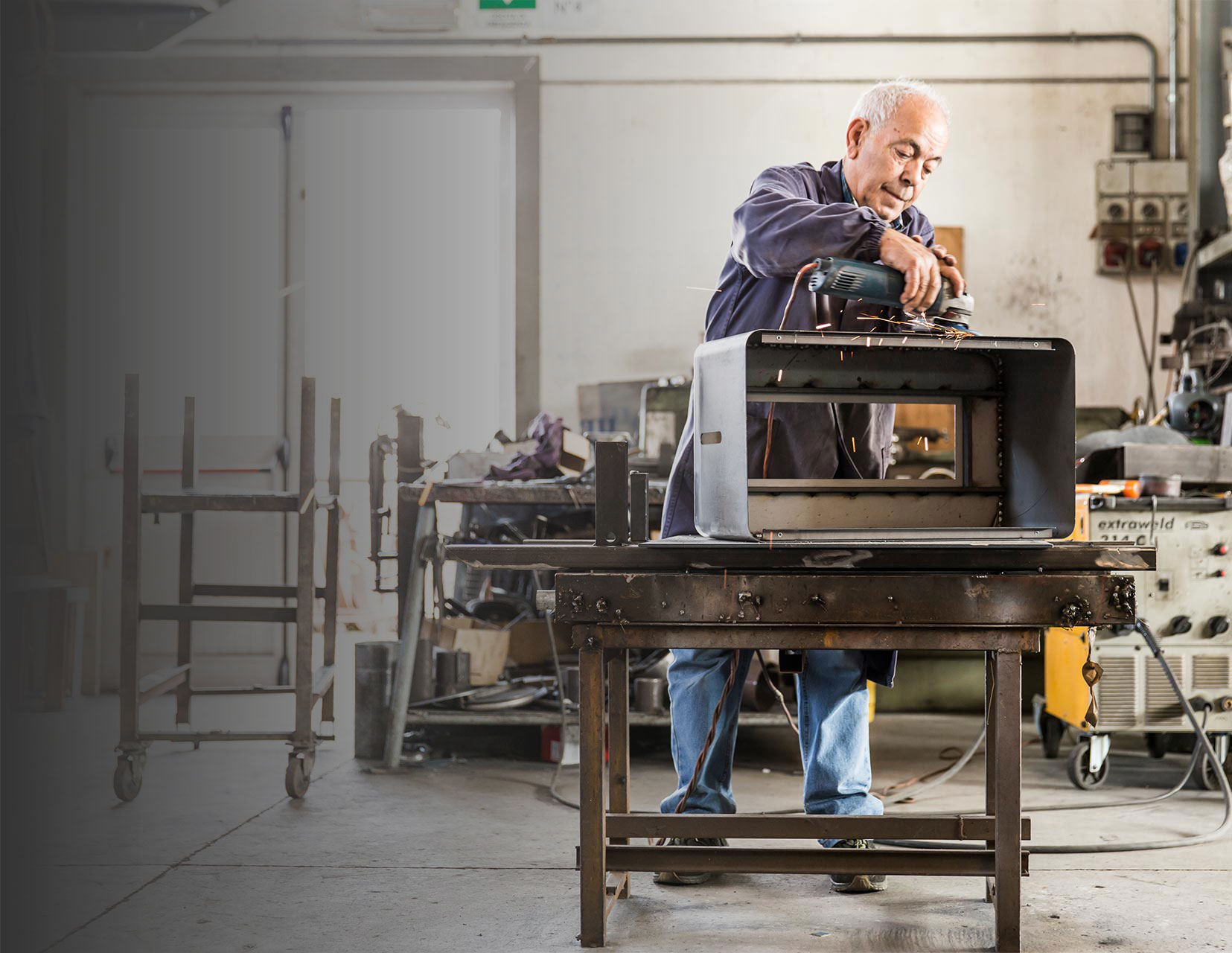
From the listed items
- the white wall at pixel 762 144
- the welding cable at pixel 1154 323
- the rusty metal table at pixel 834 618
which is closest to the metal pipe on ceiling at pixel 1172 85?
the white wall at pixel 762 144

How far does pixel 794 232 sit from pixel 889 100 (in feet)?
1.16

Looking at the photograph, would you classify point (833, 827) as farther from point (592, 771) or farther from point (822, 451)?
point (822, 451)

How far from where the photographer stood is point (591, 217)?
14.0 feet

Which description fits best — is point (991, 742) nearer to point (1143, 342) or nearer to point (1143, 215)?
point (1143, 342)

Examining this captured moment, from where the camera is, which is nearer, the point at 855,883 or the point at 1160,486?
the point at 855,883

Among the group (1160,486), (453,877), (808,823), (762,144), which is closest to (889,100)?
(808,823)

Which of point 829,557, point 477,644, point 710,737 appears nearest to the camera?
point 829,557

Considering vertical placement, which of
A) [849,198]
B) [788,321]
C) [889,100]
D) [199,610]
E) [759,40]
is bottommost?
[199,610]

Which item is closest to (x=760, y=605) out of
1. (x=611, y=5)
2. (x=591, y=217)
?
(x=591, y=217)

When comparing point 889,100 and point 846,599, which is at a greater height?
point 889,100

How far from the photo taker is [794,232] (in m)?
1.60

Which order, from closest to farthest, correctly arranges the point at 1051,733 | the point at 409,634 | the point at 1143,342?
the point at 409,634 → the point at 1051,733 → the point at 1143,342

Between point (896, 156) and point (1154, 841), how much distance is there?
1355 mm

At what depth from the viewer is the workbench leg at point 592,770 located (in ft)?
4.98
